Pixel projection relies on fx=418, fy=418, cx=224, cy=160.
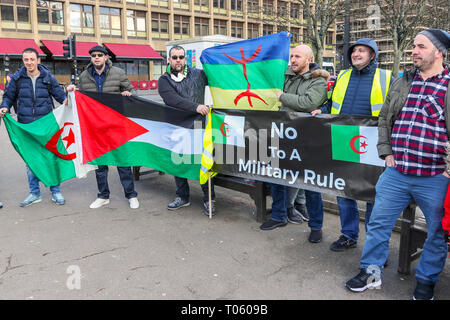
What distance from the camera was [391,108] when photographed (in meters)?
3.29

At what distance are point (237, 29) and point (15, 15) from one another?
88.8 feet

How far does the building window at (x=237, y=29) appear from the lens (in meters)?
54.9

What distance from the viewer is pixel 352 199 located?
4160mm

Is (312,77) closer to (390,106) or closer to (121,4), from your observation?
(390,106)

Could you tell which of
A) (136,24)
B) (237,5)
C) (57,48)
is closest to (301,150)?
(57,48)

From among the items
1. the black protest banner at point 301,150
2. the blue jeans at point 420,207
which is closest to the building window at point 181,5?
the black protest banner at point 301,150

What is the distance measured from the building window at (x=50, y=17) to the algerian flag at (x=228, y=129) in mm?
41177

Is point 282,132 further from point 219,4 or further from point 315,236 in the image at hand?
point 219,4

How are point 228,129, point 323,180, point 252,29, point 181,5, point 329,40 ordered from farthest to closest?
1. point 329,40
2. point 252,29
3. point 181,5
4. point 228,129
5. point 323,180

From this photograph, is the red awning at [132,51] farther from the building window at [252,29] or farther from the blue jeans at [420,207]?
the blue jeans at [420,207]

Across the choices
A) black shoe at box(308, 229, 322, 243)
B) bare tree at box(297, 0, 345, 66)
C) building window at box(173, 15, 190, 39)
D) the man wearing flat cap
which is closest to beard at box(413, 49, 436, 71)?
black shoe at box(308, 229, 322, 243)

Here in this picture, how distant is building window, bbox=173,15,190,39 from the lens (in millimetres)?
49531

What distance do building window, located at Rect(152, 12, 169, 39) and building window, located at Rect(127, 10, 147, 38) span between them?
1.14m

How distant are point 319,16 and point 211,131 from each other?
43.9 ft
